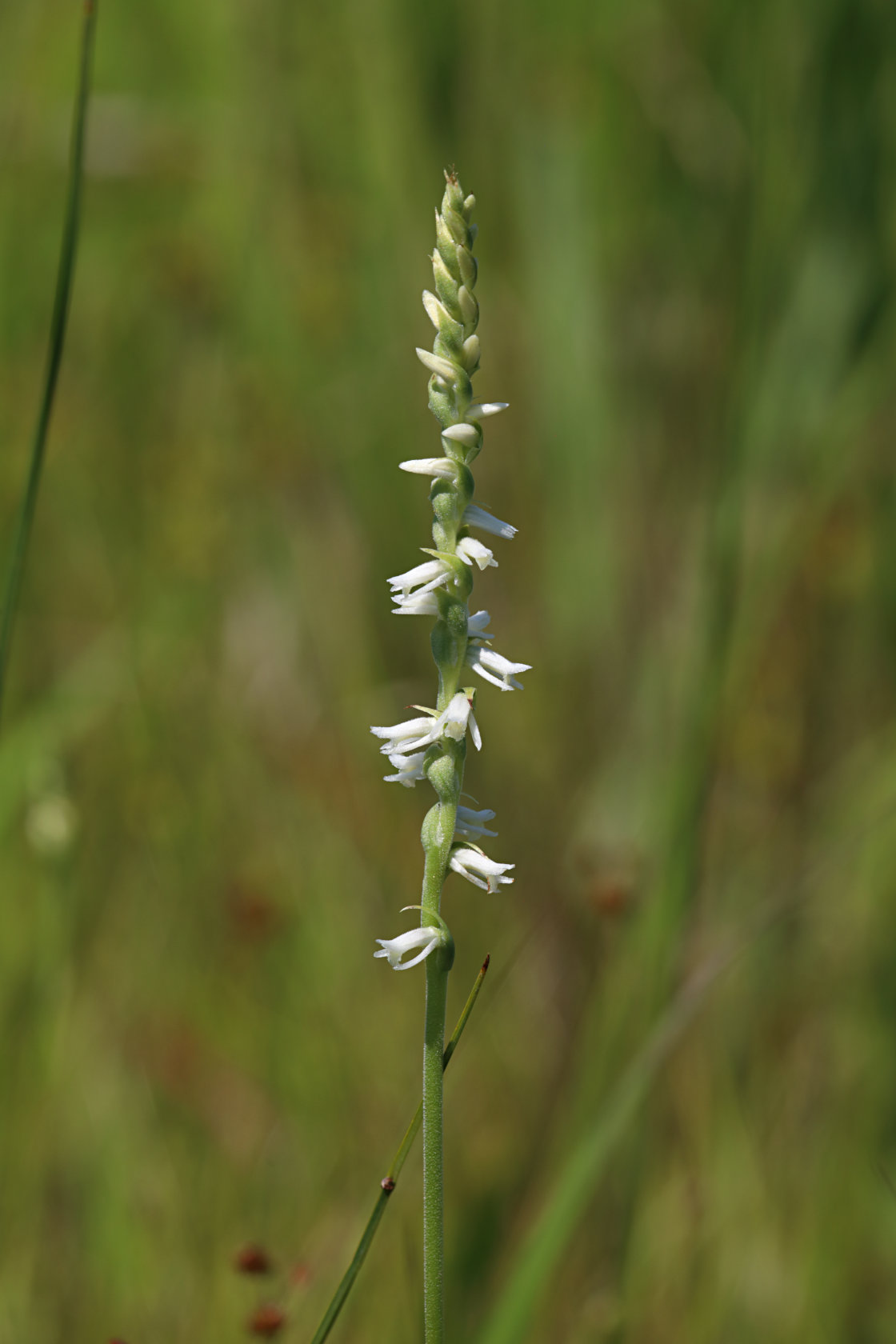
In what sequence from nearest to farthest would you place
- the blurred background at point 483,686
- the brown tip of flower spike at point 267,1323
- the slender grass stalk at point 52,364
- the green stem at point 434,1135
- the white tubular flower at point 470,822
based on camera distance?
the green stem at point 434,1135, the white tubular flower at point 470,822, the brown tip of flower spike at point 267,1323, the slender grass stalk at point 52,364, the blurred background at point 483,686

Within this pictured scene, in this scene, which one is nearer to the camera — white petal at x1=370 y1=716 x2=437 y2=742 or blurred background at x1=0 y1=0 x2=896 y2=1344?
white petal at x1=370 y1=716 x2=437 y2=742

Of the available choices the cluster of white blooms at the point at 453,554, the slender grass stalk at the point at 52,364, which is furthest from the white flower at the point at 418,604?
the slender grass stalk at the point at 52,364

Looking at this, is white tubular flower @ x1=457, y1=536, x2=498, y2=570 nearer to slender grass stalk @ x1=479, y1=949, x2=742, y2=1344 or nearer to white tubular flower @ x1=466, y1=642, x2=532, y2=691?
white tubular flower @ x1=466, y1=642, x2=532, y2=691

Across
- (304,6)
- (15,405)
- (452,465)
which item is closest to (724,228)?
(304,6)

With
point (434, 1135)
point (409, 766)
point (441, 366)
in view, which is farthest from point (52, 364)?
point (434, 1135)

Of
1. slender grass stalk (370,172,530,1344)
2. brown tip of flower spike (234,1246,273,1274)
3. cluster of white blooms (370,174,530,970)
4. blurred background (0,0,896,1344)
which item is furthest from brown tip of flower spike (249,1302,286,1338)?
cluster of white blooms (370,174,530,970)

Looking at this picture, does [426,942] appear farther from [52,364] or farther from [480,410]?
[52,364]

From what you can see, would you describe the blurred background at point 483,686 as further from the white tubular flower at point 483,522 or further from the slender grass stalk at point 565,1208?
the white tubular flower at point 483,522
